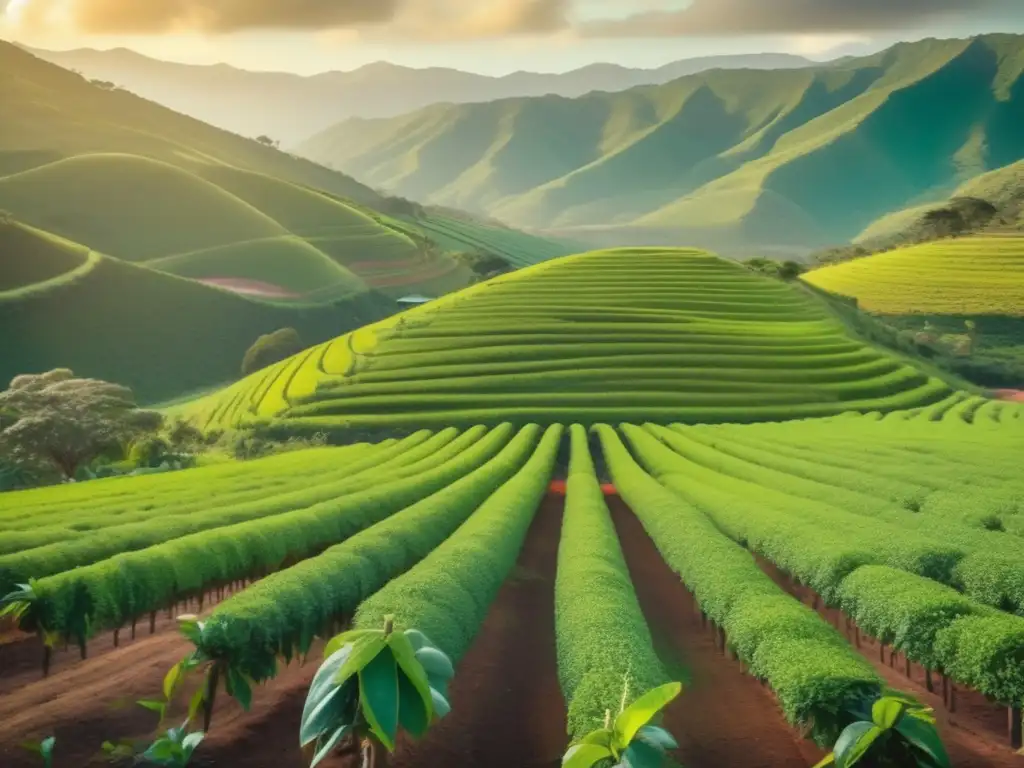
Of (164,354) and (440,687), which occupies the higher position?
(164,354)

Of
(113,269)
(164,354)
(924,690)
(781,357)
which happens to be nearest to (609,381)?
(781,357)

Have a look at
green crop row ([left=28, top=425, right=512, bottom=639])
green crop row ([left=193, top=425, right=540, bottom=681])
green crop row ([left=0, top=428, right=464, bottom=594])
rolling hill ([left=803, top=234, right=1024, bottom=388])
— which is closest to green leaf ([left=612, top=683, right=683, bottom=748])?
green crop row ([left=193, top=425, right=540, bottom=681])

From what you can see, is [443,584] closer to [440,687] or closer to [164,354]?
[440,687]

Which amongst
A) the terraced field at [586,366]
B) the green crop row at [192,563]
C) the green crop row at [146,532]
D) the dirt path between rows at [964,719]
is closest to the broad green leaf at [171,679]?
the green crop row at [192,563]

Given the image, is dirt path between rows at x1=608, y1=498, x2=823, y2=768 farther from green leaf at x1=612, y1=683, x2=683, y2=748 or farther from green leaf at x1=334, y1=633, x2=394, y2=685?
green leaf at x1=334, y1=633, x2=394, y2=685

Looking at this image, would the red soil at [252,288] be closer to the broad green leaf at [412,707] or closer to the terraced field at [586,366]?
the terraced field at [586,366]

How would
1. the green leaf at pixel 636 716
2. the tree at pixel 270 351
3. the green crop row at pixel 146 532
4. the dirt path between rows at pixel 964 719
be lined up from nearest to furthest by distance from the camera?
1. the green leaf at pixel 636 716
2. the dirt path between rows at pixel 964 719
3. the green crop row at pixel 146 532
4. the tree at pixel 270 351
